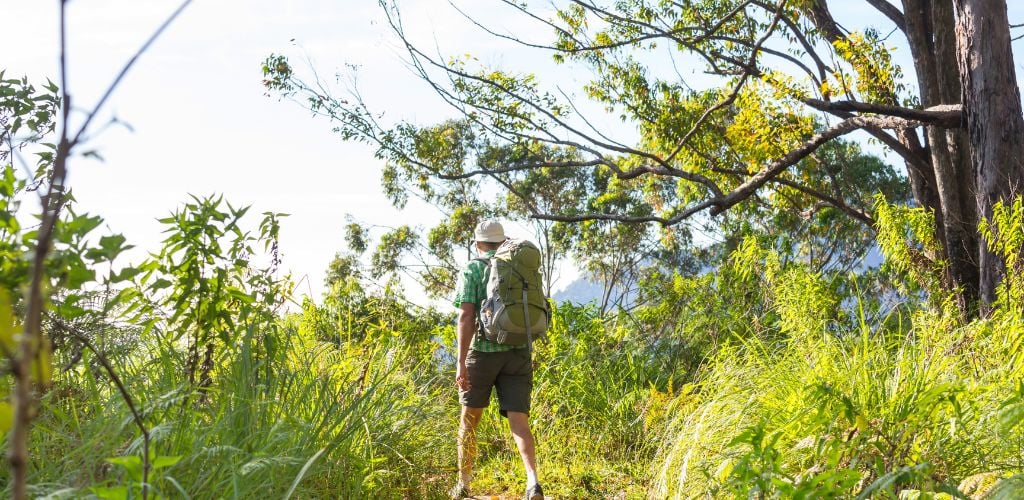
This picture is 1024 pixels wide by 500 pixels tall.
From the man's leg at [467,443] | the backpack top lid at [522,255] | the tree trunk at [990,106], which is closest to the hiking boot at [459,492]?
the man's leg at [467,443]

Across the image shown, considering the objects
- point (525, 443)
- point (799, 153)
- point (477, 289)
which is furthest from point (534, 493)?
point (799, 153)

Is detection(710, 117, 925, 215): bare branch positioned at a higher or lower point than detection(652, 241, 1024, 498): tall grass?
→ higher

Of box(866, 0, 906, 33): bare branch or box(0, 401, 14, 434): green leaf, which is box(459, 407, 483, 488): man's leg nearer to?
box(0, 401, 14, 434): green leaf

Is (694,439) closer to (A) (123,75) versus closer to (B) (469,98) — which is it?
(A) (123,75)

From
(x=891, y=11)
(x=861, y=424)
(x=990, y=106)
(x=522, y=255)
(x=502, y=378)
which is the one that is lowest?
(x=861, y=424)

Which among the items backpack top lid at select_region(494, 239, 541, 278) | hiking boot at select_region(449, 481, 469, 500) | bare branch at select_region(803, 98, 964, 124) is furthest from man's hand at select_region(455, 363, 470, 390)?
bare branch at select_region(803, 98, 964, 124)

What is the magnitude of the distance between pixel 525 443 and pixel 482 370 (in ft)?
1.65

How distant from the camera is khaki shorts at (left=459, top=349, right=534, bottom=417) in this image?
5.81 meters

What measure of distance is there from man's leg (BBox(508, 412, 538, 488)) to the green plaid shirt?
1.42ft

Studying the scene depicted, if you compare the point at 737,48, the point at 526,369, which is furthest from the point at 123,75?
the point at 737,48

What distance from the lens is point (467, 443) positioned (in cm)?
571

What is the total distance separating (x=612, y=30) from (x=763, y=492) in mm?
9857

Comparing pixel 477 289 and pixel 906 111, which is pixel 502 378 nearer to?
pixel 477 289

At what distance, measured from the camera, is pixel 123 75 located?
0.90 m
